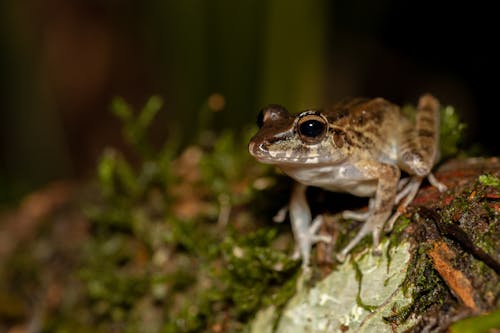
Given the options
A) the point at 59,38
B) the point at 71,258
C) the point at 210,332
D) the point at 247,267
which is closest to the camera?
the point at 247,267

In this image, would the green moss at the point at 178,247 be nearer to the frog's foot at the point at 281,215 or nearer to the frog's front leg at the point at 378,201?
the frog's foot at the point at 281,215

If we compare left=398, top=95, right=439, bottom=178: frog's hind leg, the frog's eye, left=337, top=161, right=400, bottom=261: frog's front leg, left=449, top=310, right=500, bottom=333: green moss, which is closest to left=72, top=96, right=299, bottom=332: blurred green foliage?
left=337, top=161, right=400, bottom=261: frog's front leg

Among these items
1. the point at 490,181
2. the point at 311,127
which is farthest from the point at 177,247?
the point at 490,181

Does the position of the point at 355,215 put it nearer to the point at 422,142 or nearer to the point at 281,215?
the point at 281,215

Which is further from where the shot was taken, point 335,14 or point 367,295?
point 335,14

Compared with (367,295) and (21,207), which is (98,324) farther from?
(367,295)

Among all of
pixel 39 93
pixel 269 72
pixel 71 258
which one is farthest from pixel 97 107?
pixel 71 258

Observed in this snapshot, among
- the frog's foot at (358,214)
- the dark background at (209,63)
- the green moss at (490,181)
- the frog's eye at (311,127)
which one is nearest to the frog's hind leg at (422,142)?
the frog's foot at (358,214)
